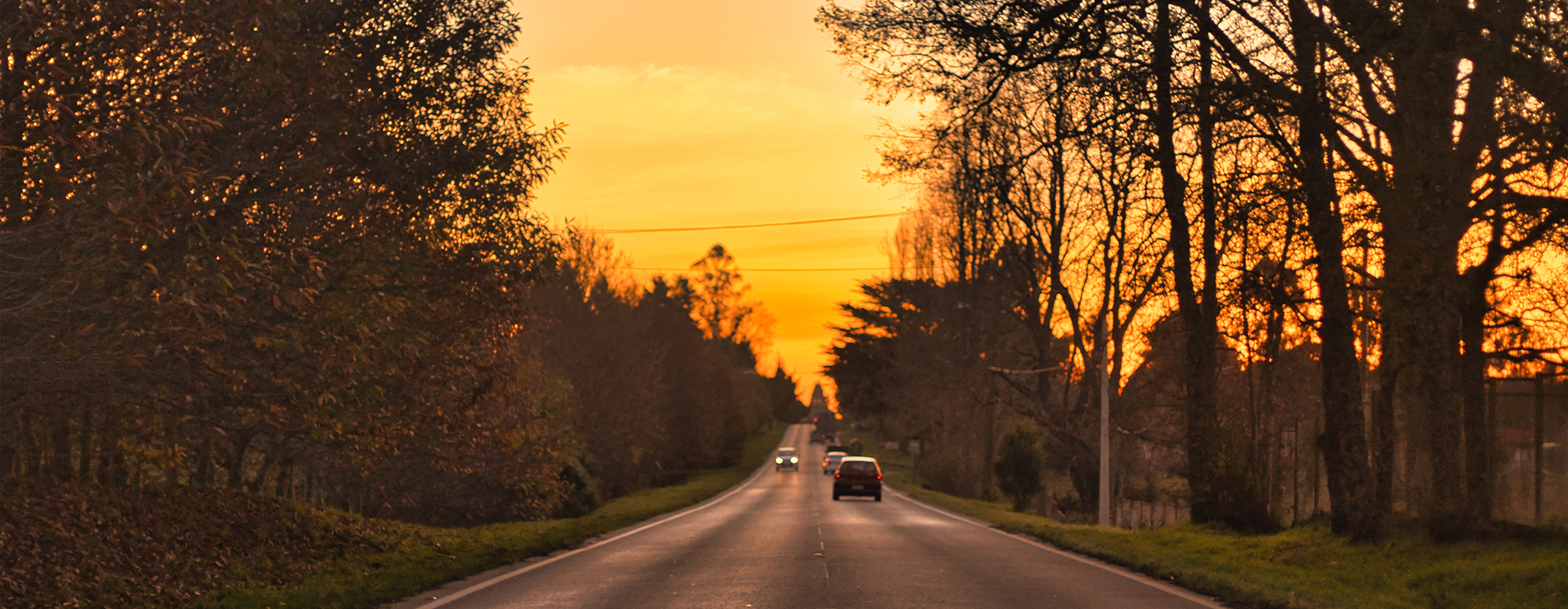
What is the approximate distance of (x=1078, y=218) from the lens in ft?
113

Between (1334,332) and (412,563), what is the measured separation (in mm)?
12603

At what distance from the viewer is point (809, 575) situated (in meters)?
15.5

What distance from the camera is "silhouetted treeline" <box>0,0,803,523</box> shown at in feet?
34.2

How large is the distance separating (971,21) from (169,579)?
472 inches

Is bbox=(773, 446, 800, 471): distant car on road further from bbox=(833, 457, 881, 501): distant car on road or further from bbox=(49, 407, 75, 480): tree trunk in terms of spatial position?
bbox=(49, 407, 75, 480): tree trunk

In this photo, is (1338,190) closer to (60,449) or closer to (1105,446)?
(1105,446)

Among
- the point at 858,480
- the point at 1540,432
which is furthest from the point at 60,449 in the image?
the point at 858,480

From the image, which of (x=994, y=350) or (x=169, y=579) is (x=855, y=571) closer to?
(x=169, y=579)

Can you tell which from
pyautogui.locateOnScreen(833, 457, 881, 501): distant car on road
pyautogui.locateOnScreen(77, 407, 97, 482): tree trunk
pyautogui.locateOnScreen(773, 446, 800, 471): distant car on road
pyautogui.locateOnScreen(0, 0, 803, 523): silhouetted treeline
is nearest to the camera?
pyautogui.locateOnScreen(0, 0, 803, 523): silhouetted treeline

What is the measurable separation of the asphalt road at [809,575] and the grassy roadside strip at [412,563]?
421 millimetres

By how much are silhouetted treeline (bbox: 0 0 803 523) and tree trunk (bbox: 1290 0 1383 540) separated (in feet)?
34.5

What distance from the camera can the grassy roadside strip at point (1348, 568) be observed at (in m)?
12.6

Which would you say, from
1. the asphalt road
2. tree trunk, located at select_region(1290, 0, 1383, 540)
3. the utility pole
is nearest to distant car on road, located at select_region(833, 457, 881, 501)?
the utility pole

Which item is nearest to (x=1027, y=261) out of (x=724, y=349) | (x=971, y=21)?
(x=971, y=21)
